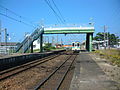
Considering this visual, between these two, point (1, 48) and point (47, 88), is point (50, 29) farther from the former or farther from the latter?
point (47, 88)

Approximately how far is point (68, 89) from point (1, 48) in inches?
1142

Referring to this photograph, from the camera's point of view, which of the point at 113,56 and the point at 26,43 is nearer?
the point at 113,56

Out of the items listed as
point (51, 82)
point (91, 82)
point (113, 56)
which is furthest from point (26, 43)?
point (91, 82)

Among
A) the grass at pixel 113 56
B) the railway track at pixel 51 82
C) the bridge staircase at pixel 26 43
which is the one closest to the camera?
the railway track at pixel 51 82

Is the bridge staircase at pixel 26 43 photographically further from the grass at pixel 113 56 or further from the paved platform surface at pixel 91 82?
the paved platform surface at pixel 91 82

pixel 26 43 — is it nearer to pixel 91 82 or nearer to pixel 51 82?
pixel 51 82

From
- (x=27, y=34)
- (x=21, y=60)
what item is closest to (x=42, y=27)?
(x=27, y=34)

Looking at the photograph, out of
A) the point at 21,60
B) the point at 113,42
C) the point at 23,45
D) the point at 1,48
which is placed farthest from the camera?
the point at 113,42

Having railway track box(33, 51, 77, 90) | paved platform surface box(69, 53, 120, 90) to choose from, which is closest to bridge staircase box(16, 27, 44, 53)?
railway track box(33, 51, 77, 90)

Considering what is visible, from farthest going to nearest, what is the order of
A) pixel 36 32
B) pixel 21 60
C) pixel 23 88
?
pixel 36 32, pixel 21 60, pixel 23 88

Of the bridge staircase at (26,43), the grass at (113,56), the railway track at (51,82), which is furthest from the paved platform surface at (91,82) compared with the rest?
the bridge staircase at (26,43)

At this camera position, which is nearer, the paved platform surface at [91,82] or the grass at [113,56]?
the paved platform surface at [91,82]

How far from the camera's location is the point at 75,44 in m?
50.2

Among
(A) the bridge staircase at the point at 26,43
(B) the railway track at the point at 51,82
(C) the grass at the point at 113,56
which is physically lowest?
(B) the railway track at the point at 51,82
